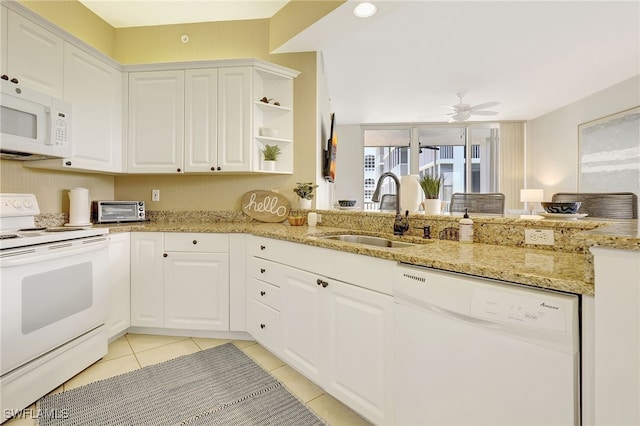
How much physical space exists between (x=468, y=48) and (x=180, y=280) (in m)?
3.49

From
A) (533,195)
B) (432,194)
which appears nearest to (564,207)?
(432,194)

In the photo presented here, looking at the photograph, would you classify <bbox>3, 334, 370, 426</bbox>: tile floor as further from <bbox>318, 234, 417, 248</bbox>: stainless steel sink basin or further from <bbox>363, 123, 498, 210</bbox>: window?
<bbox>363, 123, 498, 210</bbox>: window

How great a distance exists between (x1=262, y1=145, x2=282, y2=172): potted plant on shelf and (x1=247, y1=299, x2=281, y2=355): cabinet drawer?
3.65 ft

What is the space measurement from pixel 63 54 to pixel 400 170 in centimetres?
587

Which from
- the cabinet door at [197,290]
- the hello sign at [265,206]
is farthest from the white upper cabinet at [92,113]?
the hello sign at [265,206]

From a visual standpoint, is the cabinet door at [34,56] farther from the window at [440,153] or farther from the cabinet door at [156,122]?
the window at [440,153]

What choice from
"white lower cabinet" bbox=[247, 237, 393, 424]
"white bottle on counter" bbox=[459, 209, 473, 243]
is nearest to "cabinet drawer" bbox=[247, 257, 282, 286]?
"white lower cabinet" bbox=[247, 237, 393, 424]

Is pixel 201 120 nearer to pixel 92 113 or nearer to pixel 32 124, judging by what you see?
pixel 92 113

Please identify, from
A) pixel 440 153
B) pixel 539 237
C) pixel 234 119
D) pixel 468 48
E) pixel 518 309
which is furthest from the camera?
pixel 440 153

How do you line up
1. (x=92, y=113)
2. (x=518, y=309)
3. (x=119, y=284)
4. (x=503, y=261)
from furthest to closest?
(x=92, y=113)
(x=119, y=284)
(x=503, y=261)
(x=518, y=309)

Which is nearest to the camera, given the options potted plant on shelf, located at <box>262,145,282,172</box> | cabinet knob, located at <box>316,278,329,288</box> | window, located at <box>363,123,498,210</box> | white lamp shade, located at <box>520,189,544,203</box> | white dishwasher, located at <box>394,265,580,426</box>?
white dishwasher, located at <box>394,265,580,426</box>

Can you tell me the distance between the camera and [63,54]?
82.0 inches

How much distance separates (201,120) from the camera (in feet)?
8.35

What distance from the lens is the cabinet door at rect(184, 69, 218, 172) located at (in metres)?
2.53
